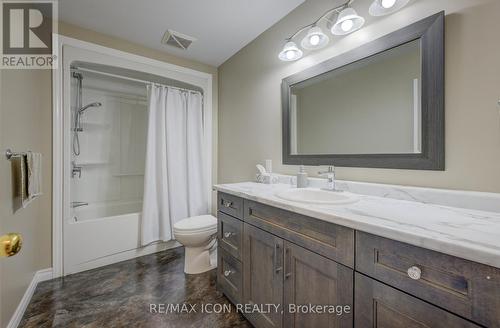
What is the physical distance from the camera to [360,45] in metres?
1.38

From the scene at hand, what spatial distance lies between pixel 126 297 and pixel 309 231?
1.61 metres

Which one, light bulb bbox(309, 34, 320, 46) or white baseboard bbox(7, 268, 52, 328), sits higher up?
light bulb bbox(309, 34, 320, 46)

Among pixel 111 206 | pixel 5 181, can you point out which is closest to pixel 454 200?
pixel 5 181

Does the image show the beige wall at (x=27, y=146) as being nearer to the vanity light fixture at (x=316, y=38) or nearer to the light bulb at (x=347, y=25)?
the vanity light fixture at (x=316, y=38)

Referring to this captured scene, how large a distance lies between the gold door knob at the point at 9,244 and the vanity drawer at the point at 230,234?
1054 mm

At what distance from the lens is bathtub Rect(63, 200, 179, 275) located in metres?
2.05

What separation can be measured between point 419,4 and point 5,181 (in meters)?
2.50

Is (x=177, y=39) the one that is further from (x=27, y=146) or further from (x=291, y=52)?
(x=27, y=146)

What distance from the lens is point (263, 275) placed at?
128 centimetres

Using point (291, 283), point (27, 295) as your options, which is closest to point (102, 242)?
point (27, 295)

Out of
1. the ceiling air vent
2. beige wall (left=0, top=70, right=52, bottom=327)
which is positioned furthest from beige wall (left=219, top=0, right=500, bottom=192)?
beige wall (left=0, top=70, right=52, bottom=327)

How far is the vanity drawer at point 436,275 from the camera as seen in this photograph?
54 centimetres

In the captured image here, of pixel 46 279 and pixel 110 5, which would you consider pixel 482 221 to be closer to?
pixel 110 5

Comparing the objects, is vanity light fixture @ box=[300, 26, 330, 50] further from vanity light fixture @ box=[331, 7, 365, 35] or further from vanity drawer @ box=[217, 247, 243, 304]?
vanity drawer @ box=[217, 247, 243, 304]
